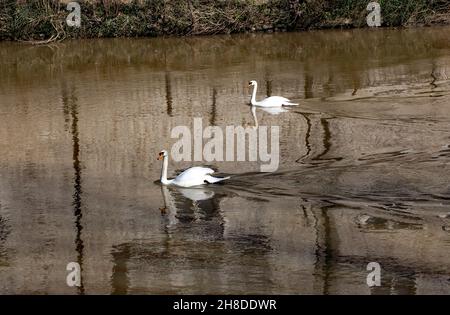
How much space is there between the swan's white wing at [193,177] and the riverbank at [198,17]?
1522cm

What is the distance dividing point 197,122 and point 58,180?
3760mm

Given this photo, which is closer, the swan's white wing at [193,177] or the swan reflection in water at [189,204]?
the swan reflection in water at [189,204]

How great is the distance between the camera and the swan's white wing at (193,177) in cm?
1274

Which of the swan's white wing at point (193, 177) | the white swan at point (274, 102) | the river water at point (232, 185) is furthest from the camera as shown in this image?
the white swan at point (274, 102)

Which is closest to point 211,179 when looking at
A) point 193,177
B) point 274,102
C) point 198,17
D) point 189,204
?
point 193,177

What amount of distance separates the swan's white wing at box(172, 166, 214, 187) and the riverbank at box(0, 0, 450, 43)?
49.9ft

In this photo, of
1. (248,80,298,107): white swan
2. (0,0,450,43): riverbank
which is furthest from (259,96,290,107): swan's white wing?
(0,0,450,43): riverbank

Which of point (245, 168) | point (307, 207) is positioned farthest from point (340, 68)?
point (307, 207)

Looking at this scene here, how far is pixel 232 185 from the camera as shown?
12852mm

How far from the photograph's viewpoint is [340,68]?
21.4 metres

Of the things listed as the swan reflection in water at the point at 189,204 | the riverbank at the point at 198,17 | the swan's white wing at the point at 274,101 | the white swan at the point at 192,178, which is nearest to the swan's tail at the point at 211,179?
the white swan at the point at 192,178

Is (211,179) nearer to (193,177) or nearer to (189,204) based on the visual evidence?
(193,177)

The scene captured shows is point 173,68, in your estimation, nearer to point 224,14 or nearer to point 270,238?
point 224,14

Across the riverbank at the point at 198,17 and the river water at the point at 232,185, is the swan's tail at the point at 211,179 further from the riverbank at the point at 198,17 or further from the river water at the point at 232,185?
the riverbank at the point at 198,17
